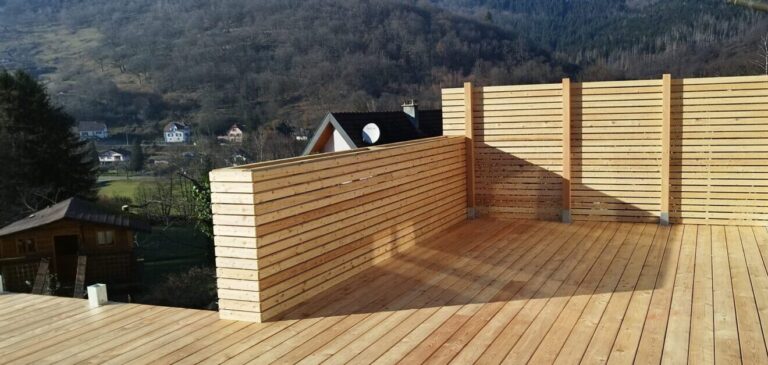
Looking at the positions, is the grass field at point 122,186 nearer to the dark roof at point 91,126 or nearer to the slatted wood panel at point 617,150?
the dark roof at point 91,126

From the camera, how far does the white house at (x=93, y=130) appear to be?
128 feet

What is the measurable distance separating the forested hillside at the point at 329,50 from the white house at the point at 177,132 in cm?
97

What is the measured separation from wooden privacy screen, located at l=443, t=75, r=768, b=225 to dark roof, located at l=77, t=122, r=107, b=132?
125 ft

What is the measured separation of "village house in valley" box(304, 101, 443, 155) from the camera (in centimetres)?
1543

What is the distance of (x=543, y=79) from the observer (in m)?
36.8

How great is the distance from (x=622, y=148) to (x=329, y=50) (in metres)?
42.5

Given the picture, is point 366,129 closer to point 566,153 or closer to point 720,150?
point 566,153

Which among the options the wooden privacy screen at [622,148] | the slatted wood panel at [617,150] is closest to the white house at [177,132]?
the wooden privacy screen at [622,148]

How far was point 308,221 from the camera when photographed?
188 inches

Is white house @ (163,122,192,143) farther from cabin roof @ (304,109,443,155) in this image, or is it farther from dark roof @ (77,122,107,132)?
cabin roof @ (304,109,443,155)

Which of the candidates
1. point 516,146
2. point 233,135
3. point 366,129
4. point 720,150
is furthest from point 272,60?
point 720,150

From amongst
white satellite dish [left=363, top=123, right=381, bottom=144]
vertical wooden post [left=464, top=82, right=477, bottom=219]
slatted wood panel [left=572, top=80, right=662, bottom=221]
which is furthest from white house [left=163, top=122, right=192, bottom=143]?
slatted wood panel [left=572, top=80, right=662, bottom=221]

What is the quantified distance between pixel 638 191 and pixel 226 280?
5.27 metres

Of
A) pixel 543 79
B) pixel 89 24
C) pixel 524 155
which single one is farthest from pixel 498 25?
pixel 524 155
